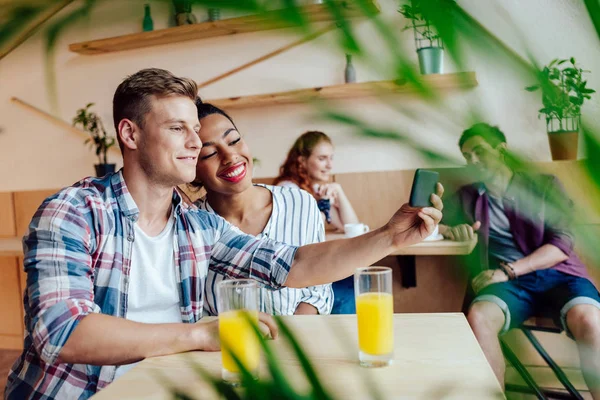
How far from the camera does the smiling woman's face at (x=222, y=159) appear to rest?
1.76m

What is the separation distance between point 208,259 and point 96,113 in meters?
2.81

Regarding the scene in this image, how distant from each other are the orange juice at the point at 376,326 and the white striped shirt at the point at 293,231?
718mm

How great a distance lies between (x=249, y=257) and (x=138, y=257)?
279mm

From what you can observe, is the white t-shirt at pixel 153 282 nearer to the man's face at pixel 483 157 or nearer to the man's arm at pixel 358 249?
the man's arm at pixel 358 249

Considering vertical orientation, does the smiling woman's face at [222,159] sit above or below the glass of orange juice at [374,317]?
above

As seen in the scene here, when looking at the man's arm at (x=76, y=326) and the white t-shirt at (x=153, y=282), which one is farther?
the white t-shirt at (x=153, y=282)

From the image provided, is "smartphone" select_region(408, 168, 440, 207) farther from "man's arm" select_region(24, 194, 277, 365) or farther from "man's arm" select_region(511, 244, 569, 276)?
"man's arm" select_region(511, 244, 569, 276)

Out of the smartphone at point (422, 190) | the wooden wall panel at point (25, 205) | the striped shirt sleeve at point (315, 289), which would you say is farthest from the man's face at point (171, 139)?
the wooden wall panel at point (25, 205)

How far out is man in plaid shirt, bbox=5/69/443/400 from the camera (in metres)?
1.04

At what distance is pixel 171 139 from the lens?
60.2 inches

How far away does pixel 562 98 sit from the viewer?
0.68 ft

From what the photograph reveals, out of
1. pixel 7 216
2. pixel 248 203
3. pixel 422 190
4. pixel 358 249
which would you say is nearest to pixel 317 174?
pixel 248 203

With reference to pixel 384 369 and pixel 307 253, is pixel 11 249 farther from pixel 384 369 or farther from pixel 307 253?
pixel 384 369

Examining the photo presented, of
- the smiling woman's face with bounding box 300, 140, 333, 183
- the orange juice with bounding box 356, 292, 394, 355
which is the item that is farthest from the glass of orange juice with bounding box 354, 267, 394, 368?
the smiling woman's face with bounding box 300, 140, 333, 183
